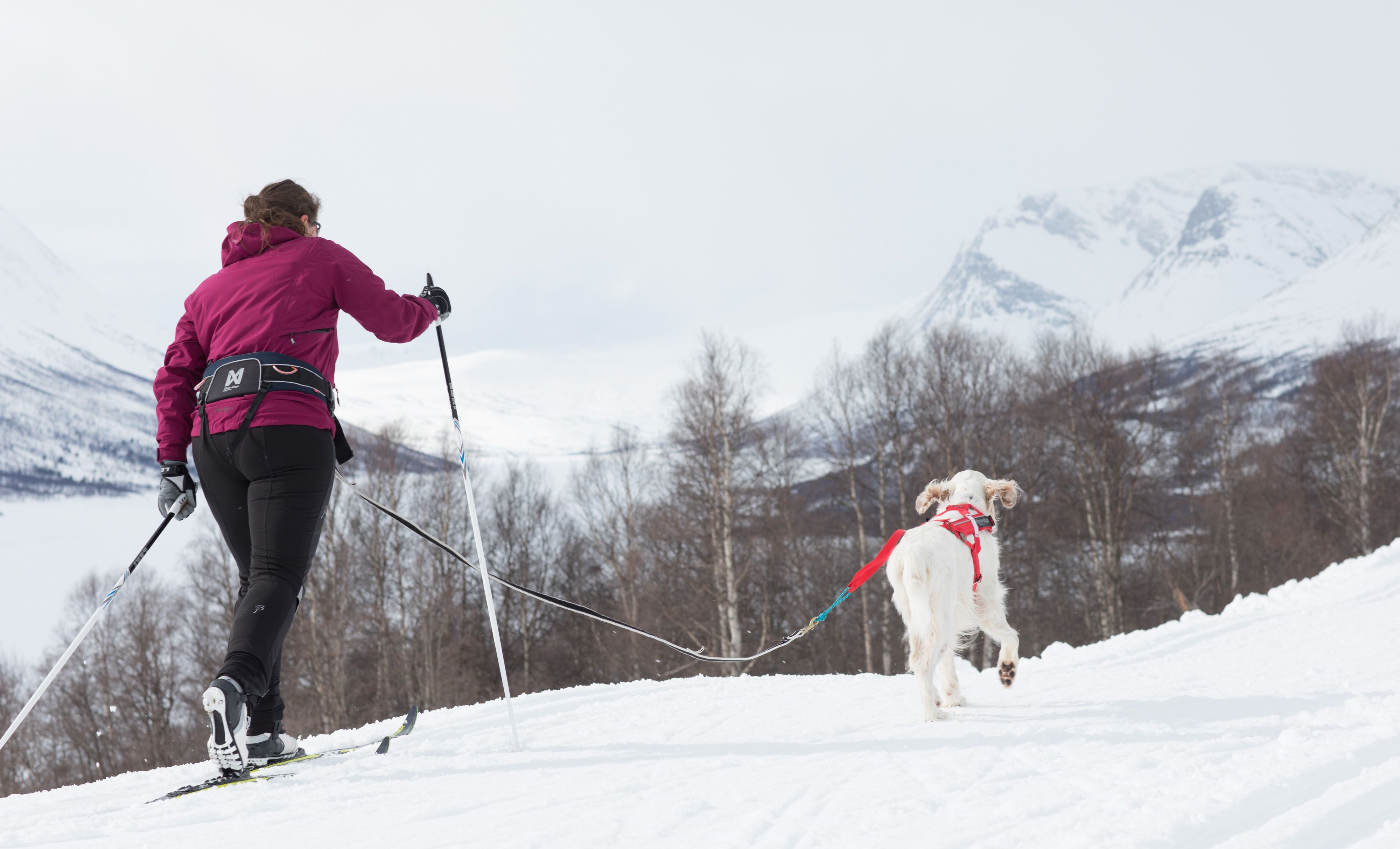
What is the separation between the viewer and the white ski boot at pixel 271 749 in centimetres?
354

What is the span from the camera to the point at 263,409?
127 inches

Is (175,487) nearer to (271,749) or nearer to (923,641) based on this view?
(271,749)

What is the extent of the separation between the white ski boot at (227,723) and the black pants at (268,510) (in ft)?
0.26

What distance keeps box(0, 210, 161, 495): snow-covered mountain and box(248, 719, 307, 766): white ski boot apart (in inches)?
3620

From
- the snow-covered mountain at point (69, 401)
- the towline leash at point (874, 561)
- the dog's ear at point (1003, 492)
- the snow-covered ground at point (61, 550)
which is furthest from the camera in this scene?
the snow-covered mountain at point (69, 401)

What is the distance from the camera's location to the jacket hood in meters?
3.46

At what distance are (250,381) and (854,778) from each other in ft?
8.74

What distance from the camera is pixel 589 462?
4003 cm

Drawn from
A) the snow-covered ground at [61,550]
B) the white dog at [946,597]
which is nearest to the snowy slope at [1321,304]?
the snow-covered ground at [61,550]

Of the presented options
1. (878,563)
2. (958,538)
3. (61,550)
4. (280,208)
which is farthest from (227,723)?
(61,550)

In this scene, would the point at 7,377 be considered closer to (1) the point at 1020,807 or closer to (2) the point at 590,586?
(2) the point at 590,586

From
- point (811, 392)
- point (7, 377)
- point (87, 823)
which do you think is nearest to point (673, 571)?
point (811, 392)

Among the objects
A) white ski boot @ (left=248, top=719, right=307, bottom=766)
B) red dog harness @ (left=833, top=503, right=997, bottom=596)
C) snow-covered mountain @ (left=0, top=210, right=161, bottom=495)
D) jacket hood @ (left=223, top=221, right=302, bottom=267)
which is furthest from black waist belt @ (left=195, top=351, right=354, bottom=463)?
snow-covered mountain @ (left=0, top=210, right=161, bottom=495)

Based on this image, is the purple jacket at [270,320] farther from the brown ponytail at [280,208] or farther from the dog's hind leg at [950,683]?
the dog's hind leg at [950,683]
